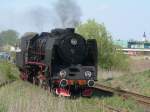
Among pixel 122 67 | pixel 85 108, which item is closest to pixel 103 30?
pixel 122 67

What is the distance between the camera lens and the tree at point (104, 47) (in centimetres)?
4445

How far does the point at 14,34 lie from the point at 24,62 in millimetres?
137398

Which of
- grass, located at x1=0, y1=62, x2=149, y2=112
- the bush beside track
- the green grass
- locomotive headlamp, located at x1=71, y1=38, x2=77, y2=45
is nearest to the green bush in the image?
the bush beside track

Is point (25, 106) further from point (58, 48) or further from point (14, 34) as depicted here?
point (14, 34)

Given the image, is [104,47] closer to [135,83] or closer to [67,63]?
[135,83]

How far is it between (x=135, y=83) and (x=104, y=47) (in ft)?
73.8

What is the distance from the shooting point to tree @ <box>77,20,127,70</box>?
44.5 m

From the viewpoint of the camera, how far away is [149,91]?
21141 mm

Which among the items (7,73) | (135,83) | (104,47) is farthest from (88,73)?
(104,47)

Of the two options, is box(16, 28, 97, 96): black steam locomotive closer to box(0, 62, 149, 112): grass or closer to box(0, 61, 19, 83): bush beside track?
box(0, 62, 149, 112): grass

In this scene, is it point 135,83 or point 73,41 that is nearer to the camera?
point 73,41

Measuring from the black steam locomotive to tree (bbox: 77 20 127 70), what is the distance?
75.2 feet

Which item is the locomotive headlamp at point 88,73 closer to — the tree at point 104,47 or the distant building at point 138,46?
the tree at point 104,47

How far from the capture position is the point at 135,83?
23297 millimetres
